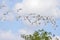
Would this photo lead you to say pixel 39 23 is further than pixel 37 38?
No

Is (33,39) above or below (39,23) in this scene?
below

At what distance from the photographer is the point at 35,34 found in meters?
37.4

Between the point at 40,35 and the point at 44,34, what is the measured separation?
70 cm

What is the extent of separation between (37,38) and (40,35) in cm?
97

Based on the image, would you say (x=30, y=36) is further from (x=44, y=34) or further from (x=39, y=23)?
(x=39, y=23)

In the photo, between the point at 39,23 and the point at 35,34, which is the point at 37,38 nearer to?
the point at 35,34

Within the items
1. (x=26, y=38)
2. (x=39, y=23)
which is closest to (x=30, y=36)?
(x=26, y=38)

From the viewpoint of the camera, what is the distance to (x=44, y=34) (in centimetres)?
3653

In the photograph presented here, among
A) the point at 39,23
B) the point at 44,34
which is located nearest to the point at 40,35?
the point at 44,34

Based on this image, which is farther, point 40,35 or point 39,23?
point 40,35

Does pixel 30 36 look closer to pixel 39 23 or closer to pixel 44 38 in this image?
pixel 44 38

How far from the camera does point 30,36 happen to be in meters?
38.2

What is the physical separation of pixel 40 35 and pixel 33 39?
175 cm

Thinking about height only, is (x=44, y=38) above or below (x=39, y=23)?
below
